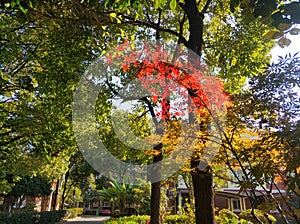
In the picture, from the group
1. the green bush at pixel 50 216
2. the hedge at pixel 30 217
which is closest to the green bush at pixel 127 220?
the hedge at pixel 30 217

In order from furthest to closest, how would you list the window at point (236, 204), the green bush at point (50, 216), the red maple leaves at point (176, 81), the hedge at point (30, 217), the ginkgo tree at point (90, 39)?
the window at point (236, 204) → the green bush at point (50, 216) → the hedge at point (30, 217) → the ginkgo tree at point (90, 39) → the red maple leaves at point (176, 81)

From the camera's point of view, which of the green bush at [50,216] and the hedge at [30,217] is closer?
the hedge at [30,217]

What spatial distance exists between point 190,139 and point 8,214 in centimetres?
1389

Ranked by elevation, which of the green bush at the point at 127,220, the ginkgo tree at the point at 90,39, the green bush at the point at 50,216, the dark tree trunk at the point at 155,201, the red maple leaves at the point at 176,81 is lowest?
the green bush at the point at 50,216

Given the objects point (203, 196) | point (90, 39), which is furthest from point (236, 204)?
point (90, 39)

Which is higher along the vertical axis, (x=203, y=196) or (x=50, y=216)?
(x=203, y=196)

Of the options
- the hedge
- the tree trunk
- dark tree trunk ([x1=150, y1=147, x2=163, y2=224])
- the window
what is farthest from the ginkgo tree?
the window

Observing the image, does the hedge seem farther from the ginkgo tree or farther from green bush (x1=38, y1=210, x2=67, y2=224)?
the ginkgo tree

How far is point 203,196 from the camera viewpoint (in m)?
4.96

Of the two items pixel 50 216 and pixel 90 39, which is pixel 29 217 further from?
pixel 90 39

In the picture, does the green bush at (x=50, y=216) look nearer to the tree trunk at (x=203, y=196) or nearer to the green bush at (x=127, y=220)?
the green bush at (x=127, y=220)

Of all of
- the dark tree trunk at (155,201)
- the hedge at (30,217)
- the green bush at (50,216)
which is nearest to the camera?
the dark tree trunk at (155,201)

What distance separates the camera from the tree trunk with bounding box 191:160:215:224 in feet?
15.8

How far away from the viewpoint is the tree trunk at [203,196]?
482cm
